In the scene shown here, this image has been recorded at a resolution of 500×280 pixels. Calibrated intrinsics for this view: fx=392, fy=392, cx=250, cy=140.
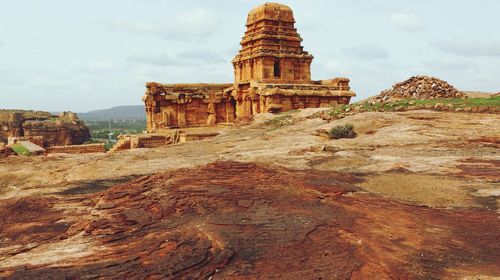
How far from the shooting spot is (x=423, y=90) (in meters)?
19.5

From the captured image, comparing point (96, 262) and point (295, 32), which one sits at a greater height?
point (295, 32)

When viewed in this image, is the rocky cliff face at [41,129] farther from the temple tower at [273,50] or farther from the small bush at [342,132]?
the small bush at [342,132]

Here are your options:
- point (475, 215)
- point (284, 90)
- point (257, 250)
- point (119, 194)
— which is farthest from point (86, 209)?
point (284, 90)

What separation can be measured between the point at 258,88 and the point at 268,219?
694 inches

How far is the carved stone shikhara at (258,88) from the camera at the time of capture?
22.2m

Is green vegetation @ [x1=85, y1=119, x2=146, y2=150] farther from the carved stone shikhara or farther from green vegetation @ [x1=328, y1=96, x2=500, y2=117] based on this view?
green vegetation @ [x1=328, y1=96, x2=500, y2=117]

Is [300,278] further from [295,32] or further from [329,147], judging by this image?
[295,32]

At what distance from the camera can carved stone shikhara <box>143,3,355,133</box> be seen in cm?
2225

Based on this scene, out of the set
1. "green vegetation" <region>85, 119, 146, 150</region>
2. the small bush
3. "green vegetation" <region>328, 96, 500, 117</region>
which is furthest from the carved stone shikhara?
"green vegetation" <region>85, 119, 146, 150</region>

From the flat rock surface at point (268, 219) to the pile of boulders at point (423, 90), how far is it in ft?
34.1

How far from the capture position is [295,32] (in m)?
26.1

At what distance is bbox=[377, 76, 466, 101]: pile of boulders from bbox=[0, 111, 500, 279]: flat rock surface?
1040cm

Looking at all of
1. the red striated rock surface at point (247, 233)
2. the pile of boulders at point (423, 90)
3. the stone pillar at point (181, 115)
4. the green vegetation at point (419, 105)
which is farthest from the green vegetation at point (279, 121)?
the red striated rock surface at point (247, 233)

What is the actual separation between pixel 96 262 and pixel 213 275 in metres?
1.18
